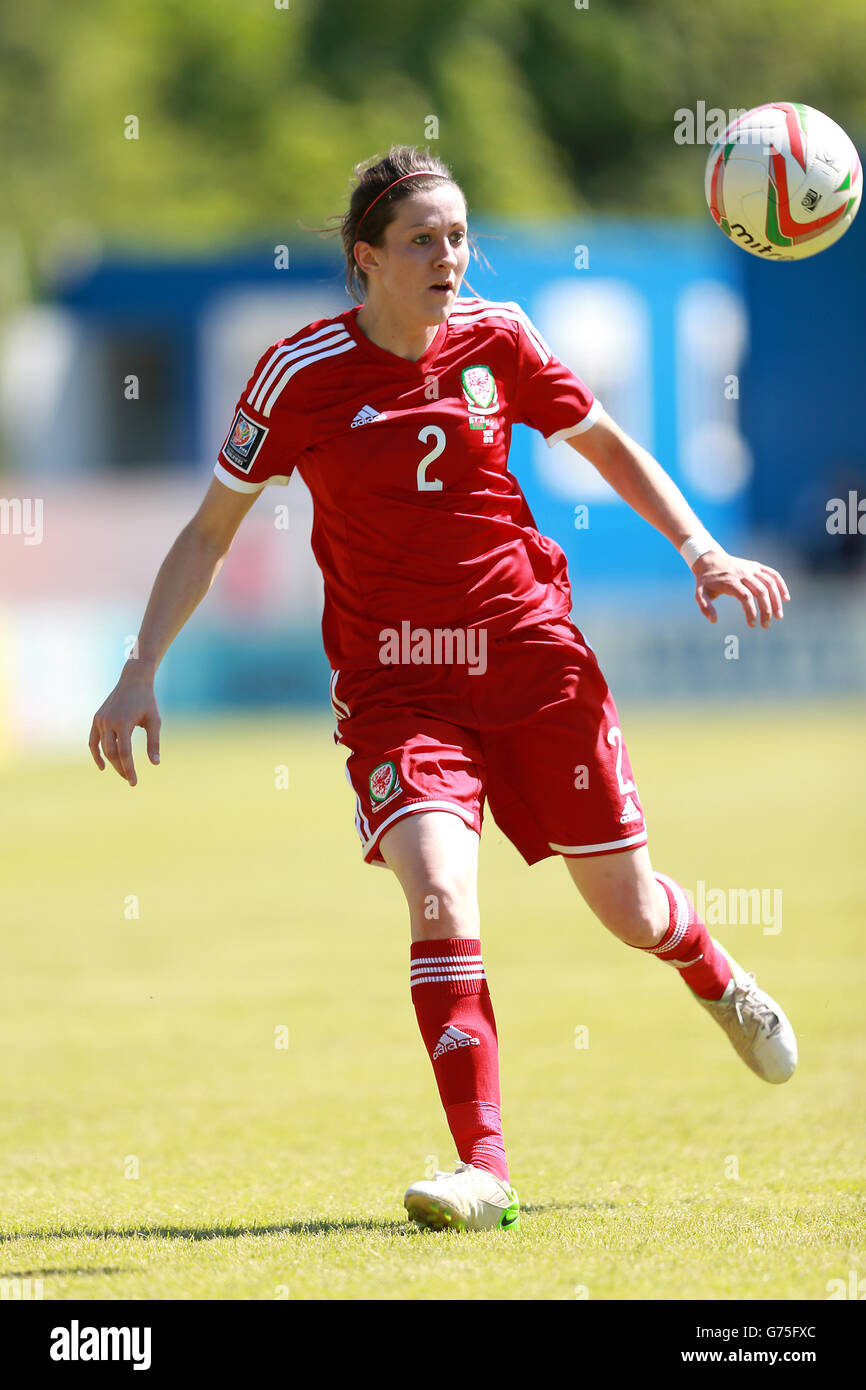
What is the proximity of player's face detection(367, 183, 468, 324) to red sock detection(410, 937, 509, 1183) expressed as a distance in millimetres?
1513

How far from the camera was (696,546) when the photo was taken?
188 inches

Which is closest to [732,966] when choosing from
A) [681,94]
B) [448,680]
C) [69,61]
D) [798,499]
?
[448,680]

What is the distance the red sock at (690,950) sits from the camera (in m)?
4.98

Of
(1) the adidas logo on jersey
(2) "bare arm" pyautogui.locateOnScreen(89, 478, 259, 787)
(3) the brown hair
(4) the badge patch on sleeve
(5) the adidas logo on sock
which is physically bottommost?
(5) the adidas logo on sock

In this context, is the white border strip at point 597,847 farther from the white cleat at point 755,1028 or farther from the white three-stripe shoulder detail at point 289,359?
the white three-stripe shoulder detail at point 289,359

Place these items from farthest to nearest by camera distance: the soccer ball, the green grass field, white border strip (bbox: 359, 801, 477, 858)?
the soccer ball
white border strip (bbox: 359, 801, 477, 858)
the green grass field

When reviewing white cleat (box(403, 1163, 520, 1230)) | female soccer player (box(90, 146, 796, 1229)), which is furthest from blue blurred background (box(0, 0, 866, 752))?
white cleat (box(403, 1163, 520, 1230))

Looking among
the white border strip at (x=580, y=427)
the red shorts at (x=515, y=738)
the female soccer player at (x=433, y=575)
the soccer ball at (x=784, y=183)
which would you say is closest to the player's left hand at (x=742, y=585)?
the female soccer player at (x=433, y=575)

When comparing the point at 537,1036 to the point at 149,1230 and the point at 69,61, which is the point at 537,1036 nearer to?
the point at 149,1230

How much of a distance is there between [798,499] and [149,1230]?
28.2 metres

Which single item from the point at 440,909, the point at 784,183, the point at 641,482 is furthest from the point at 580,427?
the point at 440,909

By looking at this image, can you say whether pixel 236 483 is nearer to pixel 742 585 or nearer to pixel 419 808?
pixel 419 808

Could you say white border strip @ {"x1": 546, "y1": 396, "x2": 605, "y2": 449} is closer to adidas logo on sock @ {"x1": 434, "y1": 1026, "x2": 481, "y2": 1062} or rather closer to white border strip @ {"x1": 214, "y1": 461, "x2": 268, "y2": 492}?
white border strip @ {"x1": 214, "y1": 461, "x2": 268, "y2": 492}

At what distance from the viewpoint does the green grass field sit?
159 inches
